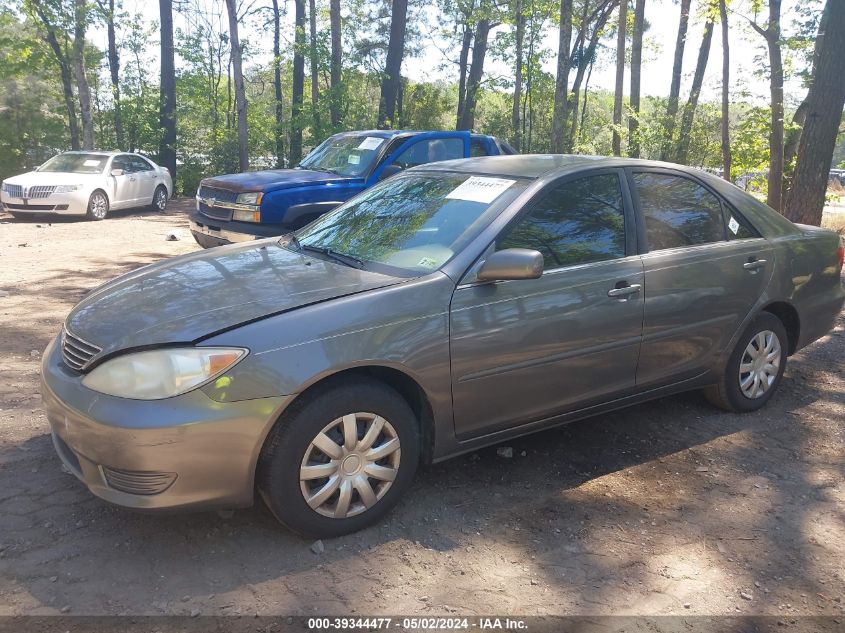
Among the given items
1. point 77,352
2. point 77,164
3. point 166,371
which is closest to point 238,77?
point 77,164

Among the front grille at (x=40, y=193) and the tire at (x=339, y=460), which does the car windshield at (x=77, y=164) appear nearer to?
A: the front grille at (x=40, y=193)

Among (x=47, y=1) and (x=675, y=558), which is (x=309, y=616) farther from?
(x=47, y=1)

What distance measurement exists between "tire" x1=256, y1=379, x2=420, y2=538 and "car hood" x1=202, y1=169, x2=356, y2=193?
5226mm

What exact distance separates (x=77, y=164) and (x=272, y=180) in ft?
29.6

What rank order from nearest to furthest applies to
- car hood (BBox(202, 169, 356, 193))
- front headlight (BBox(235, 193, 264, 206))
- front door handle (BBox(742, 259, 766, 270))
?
1. front door handle (BBox(742, 259, 766, 270))
2. front headlight (BBox(235, 193, 264, 206))
3. car hood (BBox(202, 169, 356, 193))

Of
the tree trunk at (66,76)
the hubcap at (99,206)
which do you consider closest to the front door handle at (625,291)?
the hubcap at (99,206)

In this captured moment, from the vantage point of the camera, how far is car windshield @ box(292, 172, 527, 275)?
3631 millimetres

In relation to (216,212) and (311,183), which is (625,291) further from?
(216,212)

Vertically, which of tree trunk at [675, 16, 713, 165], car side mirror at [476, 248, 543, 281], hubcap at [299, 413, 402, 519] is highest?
tree trunk at [675, 16, 713, 165]

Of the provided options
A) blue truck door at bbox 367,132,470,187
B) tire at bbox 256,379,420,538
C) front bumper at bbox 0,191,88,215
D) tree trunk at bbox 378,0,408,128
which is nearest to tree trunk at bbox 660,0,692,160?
tree trunk at bbox 378,0,408,128

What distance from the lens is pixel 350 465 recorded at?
10.3 ft

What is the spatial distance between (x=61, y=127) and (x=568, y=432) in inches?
912

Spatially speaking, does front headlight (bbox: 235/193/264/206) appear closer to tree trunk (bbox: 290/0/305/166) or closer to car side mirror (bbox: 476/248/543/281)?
car side mirror (bbox: 476/248/543/281)

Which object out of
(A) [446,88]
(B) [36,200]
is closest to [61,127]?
(B) [36,200]
